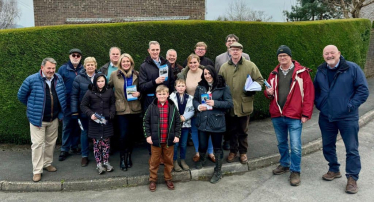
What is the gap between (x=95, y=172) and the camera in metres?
4.88

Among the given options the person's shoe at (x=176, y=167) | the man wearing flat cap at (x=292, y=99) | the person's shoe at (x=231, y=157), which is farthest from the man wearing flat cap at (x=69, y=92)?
the man wearing flat cap at (x=292, y=99)

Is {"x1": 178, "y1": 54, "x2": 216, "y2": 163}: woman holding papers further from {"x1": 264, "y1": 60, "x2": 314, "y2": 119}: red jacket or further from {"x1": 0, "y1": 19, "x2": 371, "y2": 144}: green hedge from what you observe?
{"x1": 0, "y1": 19, "x2": 371, "y2": 144}: green hedge

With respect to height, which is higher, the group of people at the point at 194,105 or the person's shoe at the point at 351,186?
the group of people at the point at 194,105

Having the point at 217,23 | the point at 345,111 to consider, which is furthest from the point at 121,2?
the point at 345,111

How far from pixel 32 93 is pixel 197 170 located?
293 centimetres

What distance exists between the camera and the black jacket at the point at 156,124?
4.28 metres

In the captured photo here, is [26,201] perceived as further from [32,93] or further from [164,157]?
[164,157]

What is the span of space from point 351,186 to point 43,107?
4821 mm

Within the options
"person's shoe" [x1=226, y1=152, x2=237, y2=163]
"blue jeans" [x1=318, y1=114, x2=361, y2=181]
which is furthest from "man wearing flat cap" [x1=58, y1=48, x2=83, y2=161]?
"blue jeans" [x1=318, y1=114, x2=361, y2=181]

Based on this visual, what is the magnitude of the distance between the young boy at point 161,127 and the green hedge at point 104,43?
7.88 feet

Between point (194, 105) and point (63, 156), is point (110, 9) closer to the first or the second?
point (63, 156)

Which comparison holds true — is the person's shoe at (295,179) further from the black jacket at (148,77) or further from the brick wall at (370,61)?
the brick wall at (370,61)

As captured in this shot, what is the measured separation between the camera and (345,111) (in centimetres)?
412

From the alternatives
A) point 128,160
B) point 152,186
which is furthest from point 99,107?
point 152,186
